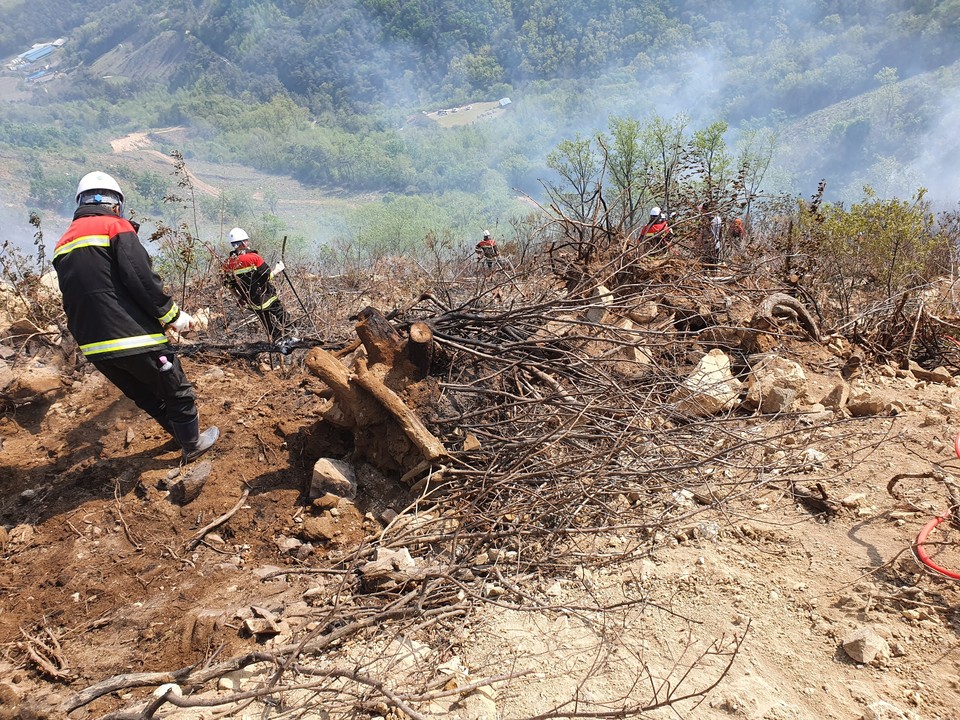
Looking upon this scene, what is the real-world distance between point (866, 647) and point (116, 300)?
3550 mm

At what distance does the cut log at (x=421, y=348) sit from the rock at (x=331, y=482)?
662mm

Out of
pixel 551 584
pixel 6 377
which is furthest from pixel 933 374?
pixel 6 377

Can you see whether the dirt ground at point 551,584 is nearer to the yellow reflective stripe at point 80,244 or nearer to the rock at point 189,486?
the rock at point 189,486

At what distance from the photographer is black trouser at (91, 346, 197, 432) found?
3.01 meters

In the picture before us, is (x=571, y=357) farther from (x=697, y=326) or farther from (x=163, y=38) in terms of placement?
(x=163, y=38)

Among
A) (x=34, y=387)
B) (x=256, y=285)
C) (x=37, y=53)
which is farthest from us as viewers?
(x=37, y=53)

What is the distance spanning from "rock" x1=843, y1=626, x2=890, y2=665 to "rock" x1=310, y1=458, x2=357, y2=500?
218 centimetres

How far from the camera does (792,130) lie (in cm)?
5044

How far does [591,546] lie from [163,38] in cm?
11668

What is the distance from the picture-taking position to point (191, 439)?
320cm

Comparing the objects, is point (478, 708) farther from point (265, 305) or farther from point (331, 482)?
point (265, 305)

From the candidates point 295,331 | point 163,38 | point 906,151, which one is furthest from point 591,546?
point 163,38

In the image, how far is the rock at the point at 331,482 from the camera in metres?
2.87

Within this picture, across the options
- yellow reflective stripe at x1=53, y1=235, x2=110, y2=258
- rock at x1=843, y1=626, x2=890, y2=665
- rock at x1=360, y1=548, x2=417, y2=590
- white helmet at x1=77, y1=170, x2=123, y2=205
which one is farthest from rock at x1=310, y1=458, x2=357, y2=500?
rock at x1=843, y1=626, x2=890, y2=665
